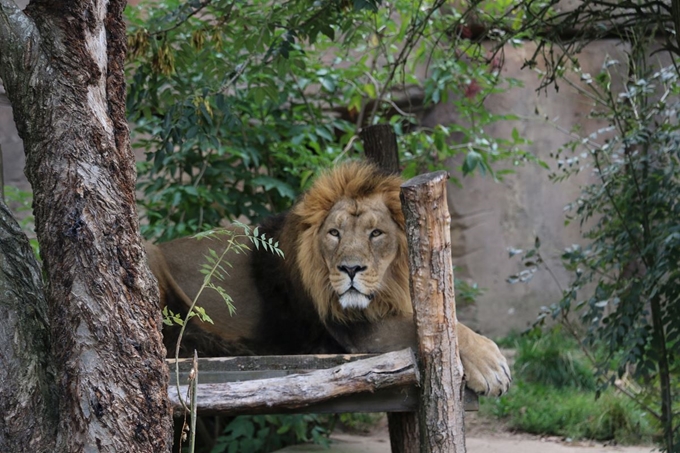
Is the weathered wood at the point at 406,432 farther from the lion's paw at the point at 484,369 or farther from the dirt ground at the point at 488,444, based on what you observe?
the dirt ground at the point at 488,444

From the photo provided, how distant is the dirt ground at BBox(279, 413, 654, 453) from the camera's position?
19.5 ft

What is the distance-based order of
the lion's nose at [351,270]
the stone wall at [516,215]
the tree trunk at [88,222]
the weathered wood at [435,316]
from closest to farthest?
the tree trunk at [88,222] < the weathered wood at [435,316] < the lion's nose at [351,270] < the stone wall at [516,215]

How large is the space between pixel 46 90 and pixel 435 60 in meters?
4.12

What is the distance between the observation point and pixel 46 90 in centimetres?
248

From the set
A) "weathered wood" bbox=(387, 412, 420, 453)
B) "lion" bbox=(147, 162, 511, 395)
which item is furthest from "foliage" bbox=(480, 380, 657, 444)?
"lion" bbox=(147, 162, 511, 395)

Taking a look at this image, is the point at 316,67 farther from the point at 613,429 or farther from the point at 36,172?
the point at 36,172

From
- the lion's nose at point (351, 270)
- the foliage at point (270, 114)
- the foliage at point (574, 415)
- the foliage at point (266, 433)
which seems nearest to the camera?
the lion's nose at point (351, 270)

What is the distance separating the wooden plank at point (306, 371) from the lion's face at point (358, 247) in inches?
14.6

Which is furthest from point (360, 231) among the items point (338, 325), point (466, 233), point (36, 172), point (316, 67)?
point (466, 233)

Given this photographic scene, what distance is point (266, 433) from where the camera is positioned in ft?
19.8

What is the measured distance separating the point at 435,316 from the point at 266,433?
2887 mm

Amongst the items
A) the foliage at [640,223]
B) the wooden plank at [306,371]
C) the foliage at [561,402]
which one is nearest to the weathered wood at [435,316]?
the wooden plank at [306,371]

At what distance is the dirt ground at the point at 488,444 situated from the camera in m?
5.94

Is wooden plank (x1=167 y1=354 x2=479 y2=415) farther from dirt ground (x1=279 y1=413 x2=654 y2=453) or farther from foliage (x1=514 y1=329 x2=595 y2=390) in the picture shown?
foliage (x1=514 y1=329 x2=595 y2=390)
